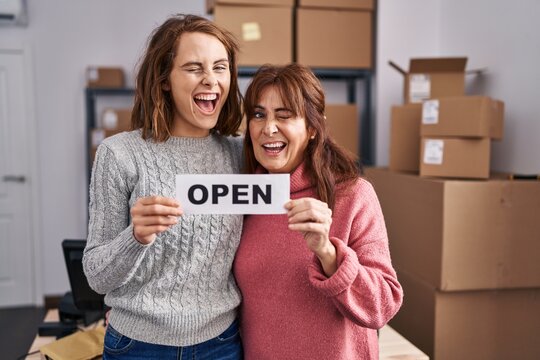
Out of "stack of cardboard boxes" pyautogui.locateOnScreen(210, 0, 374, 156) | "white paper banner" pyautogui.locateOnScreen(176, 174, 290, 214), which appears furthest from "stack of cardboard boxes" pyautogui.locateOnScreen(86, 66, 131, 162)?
"white paper banner" pyautogui.locateOnScreen(176, 174, 290, 214)

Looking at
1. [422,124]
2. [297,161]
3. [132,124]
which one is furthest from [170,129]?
[422,124]

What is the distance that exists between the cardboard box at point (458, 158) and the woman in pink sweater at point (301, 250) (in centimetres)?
93

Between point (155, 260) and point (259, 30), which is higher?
point (259, 30)

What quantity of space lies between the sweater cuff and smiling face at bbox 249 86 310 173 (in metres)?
0.24

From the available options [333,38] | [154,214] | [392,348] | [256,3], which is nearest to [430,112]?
[333,38]

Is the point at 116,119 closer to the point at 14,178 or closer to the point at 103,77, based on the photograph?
the point at 103,77

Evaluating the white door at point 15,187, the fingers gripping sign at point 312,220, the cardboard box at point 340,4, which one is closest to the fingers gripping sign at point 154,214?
the fingers gripping sign at point 312,220

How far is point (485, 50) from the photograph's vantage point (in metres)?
2.41

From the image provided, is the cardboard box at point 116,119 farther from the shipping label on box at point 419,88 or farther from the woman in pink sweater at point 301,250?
the woman in pink sweater at point 301,250

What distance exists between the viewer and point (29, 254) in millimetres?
3924

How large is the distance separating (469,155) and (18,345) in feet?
10.1

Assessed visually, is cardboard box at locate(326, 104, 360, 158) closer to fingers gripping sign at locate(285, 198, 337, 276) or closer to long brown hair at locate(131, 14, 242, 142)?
long brown hair at locate(131, 14, 242, 142)

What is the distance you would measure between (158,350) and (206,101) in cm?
58

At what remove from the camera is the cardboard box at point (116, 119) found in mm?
3533
